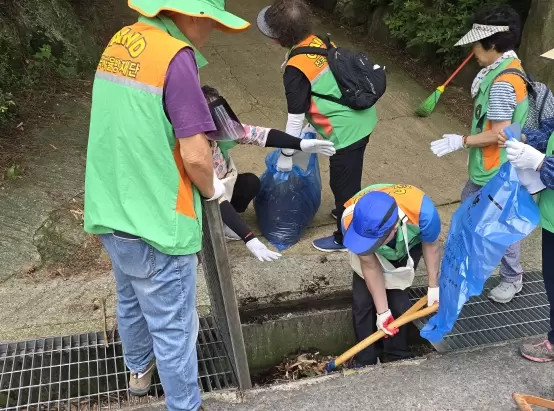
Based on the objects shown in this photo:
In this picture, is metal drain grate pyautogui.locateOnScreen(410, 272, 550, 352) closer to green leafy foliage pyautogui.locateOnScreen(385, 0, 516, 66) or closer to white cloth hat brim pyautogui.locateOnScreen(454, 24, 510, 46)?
white cloth hat brim pyautogui.locateOnScreen(454, 24, 510, 46)

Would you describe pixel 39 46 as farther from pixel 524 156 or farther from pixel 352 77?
pixel 524 156

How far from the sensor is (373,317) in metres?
2.87

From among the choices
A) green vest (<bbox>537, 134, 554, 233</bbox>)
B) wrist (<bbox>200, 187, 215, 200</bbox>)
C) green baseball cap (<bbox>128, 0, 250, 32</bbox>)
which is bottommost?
green vest (<bbox>537, 134, 554, 233</bbox>)

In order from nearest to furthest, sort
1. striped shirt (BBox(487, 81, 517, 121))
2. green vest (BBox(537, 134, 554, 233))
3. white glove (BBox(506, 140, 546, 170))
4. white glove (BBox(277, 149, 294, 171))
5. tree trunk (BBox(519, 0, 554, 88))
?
white glove (BBox(506, 140, 546, 170)) → green vest (BBox(537, 134, 554, 233)) → striped shirt (BBox(487, 81, 517, 121)) → white glove (BBox(277, 149, 294, 171)) → tree trunk (BBox(519, 0, 554, 88))

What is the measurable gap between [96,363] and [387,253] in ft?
4.74

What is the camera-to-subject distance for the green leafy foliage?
5.92m

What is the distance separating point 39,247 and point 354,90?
2.07 meters

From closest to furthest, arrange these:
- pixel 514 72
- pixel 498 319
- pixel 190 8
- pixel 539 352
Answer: pixel 190 8 < pixel 539 352 < pixel 514 72 < pixel 498 319

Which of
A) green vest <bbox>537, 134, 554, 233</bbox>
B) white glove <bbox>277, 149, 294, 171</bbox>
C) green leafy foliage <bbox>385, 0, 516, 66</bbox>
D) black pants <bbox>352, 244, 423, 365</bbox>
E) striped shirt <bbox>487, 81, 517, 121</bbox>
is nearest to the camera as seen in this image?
green vest <bbox>537, 134, 554, 233</bbox>

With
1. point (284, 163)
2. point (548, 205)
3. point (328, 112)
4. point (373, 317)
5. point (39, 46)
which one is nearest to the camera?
point (548, 205)

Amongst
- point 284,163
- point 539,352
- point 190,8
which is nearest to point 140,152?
point 190,8

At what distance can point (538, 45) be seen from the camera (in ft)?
17.9

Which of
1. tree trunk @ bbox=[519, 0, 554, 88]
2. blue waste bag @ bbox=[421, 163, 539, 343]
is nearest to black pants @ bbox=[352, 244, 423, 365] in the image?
blue waste bag @ bbox=[421, 163, 539, 343]

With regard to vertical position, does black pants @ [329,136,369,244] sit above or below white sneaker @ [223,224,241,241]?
above
